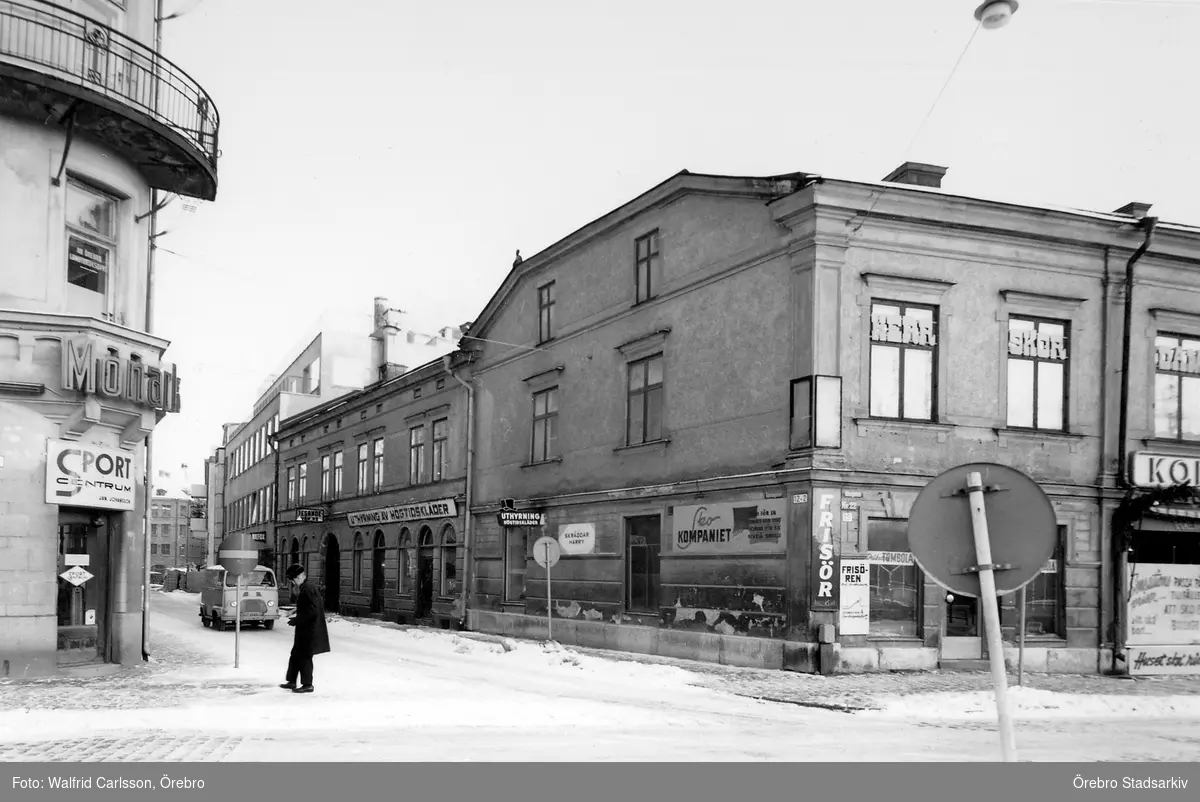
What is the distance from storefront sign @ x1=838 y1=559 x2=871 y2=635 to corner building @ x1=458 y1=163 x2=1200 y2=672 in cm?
3

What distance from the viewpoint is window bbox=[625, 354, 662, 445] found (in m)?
23.8

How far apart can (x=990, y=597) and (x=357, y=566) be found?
36.4 m

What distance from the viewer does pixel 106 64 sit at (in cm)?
1650

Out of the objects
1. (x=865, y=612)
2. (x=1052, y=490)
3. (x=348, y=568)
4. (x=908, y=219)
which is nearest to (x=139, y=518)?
(x=865, y=612)

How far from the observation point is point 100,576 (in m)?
17.8

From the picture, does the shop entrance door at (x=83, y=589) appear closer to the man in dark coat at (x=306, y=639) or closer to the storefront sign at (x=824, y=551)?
the man in dark coat at (x=306, y=639)

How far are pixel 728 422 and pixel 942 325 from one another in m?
4.08

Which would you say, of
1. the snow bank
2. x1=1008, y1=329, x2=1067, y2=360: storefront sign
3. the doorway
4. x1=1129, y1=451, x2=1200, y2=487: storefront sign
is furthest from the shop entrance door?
x1=1129, y1=451, x2=1200, y2=487: storefront sign

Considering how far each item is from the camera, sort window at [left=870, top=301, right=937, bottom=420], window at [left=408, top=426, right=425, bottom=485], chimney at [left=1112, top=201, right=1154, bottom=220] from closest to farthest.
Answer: window at [left=870, top=301, right=937, bottom=420]
chimney at [left=1112, top=201, right=1154, bottom=220]
window at [left=408, top=426, right=425, bottom=485]

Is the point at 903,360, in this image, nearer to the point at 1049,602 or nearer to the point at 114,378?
the point at 1049,602

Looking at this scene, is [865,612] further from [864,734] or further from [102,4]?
[102,4]

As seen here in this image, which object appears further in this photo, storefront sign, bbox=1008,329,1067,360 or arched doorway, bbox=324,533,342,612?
arched doorway, bbox=324,533,342,612

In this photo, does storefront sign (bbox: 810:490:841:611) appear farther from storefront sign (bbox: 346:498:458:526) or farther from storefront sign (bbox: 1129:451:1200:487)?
storefront sign (bbox: 346:498:458:526)

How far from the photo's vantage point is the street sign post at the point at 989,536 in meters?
5.89
